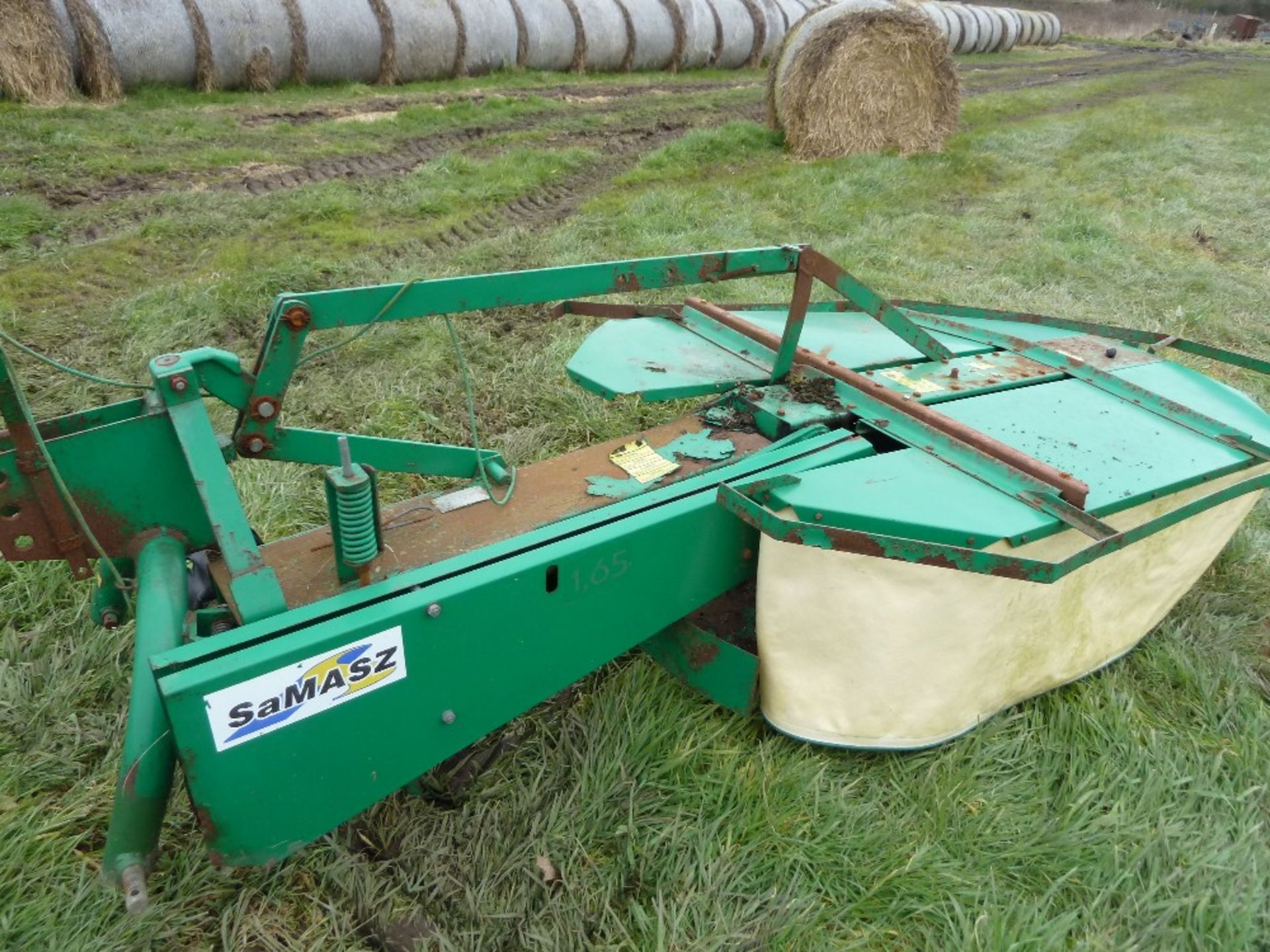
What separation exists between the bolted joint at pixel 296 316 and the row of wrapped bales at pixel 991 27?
21236mm

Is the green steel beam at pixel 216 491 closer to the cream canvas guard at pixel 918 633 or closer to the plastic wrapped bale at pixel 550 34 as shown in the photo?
the cream canvas guard at pixel 918 633

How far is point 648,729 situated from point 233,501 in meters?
1.20

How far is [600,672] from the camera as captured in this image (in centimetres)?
251

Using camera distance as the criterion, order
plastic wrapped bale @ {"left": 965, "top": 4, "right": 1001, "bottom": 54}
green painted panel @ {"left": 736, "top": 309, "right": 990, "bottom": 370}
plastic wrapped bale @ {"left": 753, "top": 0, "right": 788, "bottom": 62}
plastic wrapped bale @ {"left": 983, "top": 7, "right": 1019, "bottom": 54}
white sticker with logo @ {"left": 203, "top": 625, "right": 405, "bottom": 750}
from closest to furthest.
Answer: white sticker with logo @ {"left": 203, "top": 625, "right": 405, "bottom": 750} < green painted panel @ {"left": 736, "top": 309, "right": 990, "bottom": 370} < plastic wrapped bale @ {"left": 753, "top": 0, "right": 788, "bottom": 62} < plastic wrapped bale @ {"left": 965, "top": 4, "right": 1001, "bottom": 54} < plastic wrapped bale @ {"left": 983, "top": 7, "right": 1019, "bottom": 54}

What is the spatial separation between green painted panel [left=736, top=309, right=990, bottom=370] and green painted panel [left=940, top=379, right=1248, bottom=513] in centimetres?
43

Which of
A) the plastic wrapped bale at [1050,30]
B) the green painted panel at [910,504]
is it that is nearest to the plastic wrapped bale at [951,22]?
the plastic wrapped bale at [1050,30]

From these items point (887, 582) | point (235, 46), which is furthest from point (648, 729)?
point (235, 46)

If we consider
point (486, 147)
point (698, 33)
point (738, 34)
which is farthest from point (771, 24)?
point (486, 147)

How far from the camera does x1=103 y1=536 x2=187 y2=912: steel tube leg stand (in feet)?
4.91

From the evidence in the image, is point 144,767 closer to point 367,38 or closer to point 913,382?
point 913,382

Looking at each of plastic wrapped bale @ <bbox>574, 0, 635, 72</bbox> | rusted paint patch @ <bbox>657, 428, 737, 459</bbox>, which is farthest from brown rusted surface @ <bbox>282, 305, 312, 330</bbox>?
plastic wrapped bale @ <bbox>574, 0, 635, 72</bbox>

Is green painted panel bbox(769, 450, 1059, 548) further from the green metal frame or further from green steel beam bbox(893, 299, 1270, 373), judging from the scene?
green steel beam bbox(893, 299, 1270, 373)

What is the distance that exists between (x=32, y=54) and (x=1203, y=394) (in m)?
9.46

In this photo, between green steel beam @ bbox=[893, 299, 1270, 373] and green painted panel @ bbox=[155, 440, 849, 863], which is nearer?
green painted panel @ bbox=[155, 440, 849, 863]
